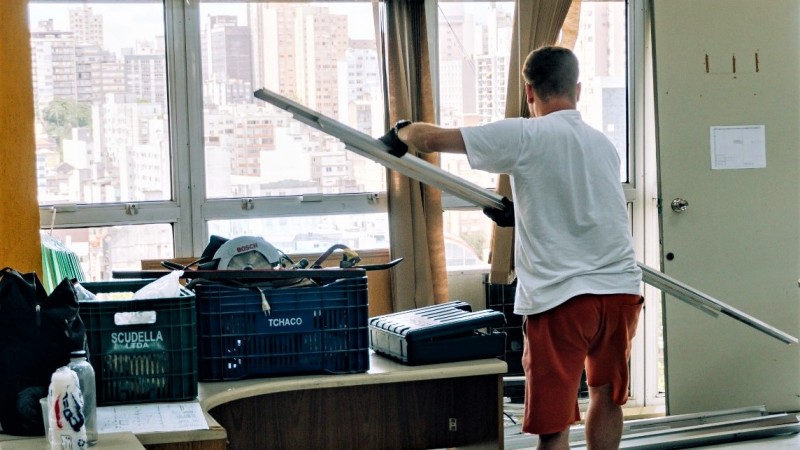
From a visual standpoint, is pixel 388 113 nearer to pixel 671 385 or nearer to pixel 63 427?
pixel 671 385

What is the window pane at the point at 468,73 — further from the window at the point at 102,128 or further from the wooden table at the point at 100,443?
the wooden table at the point at 100,443

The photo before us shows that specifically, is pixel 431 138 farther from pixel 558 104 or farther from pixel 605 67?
A: pixel 605 67

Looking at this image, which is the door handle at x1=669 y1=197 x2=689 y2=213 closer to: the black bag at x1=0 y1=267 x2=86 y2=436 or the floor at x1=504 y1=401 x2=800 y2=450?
the floor at x1=504 y1=401 x2=800 y2=450

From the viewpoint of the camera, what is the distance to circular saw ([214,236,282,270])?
2.45 metres

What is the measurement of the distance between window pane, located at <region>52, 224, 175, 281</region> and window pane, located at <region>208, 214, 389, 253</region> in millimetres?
224

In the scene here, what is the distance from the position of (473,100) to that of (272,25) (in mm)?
979

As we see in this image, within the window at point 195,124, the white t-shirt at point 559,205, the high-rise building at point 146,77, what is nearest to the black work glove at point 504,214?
the white t-shirt at point 559,205

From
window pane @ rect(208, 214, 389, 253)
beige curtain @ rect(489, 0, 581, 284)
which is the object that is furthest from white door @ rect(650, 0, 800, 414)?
window pane @ rect(208, 214, 389, 253)

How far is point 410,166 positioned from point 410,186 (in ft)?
4.73

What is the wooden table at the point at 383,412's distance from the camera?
98.7 inches

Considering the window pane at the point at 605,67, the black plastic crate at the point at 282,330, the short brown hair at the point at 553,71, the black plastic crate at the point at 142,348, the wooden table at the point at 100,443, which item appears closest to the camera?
the wooden table at the point at 100,443

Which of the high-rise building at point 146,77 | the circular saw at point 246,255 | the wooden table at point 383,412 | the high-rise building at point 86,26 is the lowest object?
the wooden table at point 383,412

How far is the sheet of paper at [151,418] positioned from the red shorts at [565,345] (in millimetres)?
1018

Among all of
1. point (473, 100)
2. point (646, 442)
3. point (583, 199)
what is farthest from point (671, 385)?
point (583, 199)
